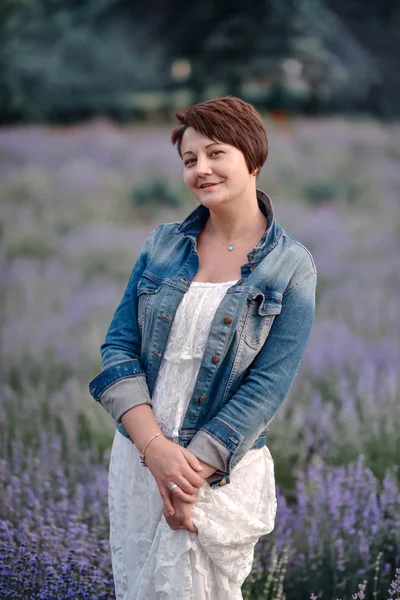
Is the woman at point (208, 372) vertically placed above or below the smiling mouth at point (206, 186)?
below

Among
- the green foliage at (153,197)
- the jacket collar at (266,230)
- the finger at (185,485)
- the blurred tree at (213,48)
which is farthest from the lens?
the blurred tree at (213,48)

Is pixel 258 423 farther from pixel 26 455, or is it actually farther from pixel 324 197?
pixel 324 197

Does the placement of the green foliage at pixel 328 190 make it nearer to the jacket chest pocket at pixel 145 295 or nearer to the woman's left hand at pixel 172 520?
the jacket chest pocket at pixel 145 295

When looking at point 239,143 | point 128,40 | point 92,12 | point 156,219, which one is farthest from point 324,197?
point 239,143

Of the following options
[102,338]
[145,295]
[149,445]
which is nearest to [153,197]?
[102,338]

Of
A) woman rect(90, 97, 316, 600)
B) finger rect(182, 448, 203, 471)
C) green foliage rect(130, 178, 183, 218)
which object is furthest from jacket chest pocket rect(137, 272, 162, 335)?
green foliage rect(130, 178, 183, 218)

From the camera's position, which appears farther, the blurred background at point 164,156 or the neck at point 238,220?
the blurred background at point 164,156

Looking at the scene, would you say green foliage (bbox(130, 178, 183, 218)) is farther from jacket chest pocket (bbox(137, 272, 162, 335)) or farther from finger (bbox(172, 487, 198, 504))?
finger (bbox(172, 487, 198, 504))

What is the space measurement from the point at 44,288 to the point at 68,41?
2.54 m

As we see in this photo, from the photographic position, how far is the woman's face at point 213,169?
1.77 m

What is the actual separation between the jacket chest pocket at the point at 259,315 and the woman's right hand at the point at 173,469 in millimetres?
301

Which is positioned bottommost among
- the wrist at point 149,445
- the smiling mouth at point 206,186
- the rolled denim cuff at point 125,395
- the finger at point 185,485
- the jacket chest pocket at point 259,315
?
the finger at point 185,485

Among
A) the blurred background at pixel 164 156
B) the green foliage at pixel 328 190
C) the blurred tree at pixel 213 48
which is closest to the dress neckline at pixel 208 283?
the blurred background at pixel 164 156

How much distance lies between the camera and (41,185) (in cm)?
650
